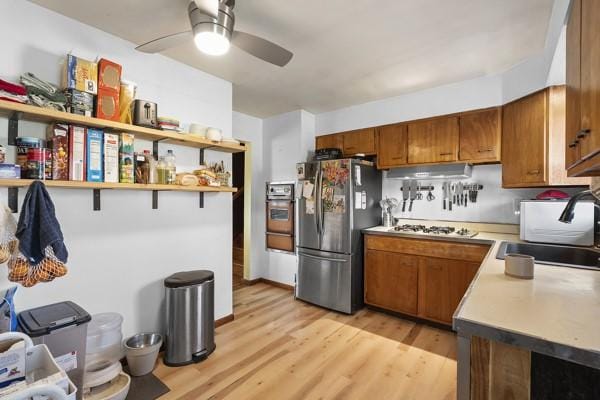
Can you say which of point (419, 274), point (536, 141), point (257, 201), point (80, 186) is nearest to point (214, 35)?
point (80, 186)

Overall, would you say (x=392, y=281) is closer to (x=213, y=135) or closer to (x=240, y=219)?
(x=213, y=135)

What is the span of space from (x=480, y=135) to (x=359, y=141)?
1255mm

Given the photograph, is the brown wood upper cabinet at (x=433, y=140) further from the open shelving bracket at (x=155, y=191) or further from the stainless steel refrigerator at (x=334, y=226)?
the open shelving bracket at (x=155, y=191)

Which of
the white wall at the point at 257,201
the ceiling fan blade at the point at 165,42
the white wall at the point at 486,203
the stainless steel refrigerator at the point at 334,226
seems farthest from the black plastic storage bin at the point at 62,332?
the white wall at the point at 486,203

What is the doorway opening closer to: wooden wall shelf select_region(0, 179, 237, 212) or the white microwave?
wooden wall shelf select_region(0, 179, 237, 212)

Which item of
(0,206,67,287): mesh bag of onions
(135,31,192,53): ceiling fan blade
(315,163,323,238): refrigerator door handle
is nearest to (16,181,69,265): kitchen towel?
(0,206,67,287): mesh bag of onions

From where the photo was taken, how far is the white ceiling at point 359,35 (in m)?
1.70

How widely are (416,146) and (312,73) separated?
134 centimetres

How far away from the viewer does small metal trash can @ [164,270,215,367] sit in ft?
6.71

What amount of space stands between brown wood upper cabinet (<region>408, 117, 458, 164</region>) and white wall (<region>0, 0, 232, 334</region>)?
1.96m

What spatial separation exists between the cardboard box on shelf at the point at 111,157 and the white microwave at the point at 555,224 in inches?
120

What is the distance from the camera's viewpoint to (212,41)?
4.88 feet

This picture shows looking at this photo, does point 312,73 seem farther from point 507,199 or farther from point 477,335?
point 477,335

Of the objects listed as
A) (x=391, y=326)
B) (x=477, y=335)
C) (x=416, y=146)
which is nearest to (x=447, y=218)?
(x=416, y=146)
